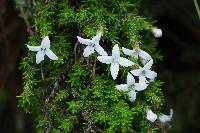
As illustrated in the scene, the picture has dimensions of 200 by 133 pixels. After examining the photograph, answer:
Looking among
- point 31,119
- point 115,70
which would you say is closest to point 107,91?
point 115,70

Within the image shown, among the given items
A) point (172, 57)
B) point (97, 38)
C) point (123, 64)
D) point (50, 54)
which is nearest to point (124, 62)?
point (123, 64)

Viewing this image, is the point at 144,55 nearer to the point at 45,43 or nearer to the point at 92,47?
the point at 92,47

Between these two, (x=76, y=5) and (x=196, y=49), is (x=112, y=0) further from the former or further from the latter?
(x=196, y=49)

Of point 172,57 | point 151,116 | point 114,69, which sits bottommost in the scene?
point 172,57

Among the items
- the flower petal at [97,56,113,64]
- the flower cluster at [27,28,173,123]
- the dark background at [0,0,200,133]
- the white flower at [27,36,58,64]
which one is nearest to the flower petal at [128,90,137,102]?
the flower cluster at [27,28,173,123]

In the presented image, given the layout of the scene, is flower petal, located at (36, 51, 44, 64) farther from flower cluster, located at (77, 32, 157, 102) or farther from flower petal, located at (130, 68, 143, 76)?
flower petal, located at (130, 68, 143, 76)

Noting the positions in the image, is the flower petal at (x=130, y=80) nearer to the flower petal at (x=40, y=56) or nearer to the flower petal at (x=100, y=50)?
the flower petal at (x=100, y=50)
